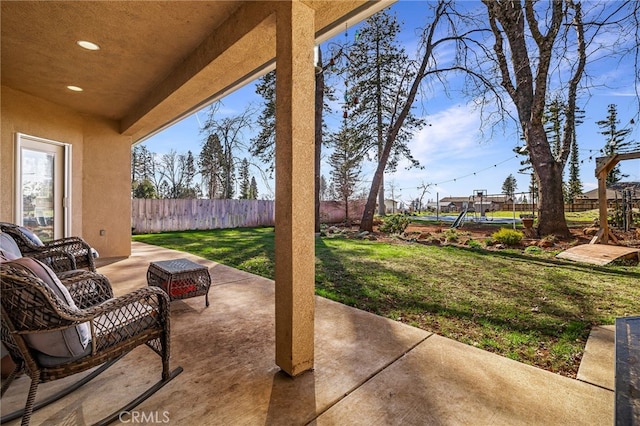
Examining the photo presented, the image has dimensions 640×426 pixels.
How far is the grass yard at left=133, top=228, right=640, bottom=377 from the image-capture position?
255 centimetres

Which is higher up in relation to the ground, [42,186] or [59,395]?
[42,186]

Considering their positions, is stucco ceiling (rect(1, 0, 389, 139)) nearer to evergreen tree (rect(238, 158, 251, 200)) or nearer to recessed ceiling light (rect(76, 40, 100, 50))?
recessed ceiling light (rect(76, 40, 100, 50))

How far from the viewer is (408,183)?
20.9 metres

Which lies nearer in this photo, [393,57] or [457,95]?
[457,95]

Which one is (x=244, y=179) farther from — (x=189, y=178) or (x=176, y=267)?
(x=176, y=267)

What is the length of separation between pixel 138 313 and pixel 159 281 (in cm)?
155

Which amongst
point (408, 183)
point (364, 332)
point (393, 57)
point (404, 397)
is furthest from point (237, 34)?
point (408, 183)

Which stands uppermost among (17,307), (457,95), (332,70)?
(332,70)

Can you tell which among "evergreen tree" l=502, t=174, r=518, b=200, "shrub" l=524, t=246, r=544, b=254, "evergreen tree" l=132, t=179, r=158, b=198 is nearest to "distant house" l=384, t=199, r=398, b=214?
"shrub" l=524, t=246, r=544, b=254

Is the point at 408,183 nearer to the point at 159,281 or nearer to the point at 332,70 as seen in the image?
the point at 332,70

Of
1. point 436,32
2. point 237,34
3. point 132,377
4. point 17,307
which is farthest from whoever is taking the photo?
point 436,32

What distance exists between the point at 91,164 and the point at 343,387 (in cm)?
642

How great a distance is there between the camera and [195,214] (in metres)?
12.2

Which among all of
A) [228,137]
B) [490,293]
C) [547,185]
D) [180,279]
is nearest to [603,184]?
[547,185]
